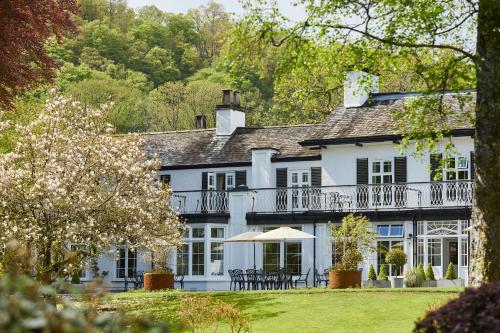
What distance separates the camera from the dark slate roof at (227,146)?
146 ft

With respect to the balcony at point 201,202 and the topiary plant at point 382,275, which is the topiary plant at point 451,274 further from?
the balcony at point 201,202

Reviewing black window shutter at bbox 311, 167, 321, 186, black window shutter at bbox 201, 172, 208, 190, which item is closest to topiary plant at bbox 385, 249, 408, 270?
black window shutter at bbox 311, 167, 321, 186

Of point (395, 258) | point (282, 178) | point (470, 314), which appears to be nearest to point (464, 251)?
point (395, 258)

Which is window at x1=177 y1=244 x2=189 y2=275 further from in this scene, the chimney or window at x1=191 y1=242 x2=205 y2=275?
the chimney

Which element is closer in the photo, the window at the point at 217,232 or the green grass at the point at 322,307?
the green grass at the point at 322,307

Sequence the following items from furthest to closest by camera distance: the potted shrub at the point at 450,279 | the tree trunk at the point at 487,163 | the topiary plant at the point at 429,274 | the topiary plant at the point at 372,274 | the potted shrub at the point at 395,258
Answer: the potted shrub at the point at 395,258 → the topiary plant at the point at 372,274 → the topiary plant at the point at 429,274 → the potted shrub at the point at 450,279 → the tree trunk at the point at 487,163

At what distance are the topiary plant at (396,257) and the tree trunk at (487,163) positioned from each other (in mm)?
20242

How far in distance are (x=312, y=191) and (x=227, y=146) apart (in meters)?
6.08

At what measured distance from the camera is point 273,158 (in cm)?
4362

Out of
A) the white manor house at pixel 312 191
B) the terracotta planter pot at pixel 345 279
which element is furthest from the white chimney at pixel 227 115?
the terracotta planter pot at pixel 345 279

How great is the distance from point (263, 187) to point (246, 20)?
2526 cm

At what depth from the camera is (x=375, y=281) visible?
3531 cm

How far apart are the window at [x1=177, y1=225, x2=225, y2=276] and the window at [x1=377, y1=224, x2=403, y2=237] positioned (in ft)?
22.7

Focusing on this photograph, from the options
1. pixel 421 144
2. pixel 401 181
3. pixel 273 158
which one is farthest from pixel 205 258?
pixel 421 144
